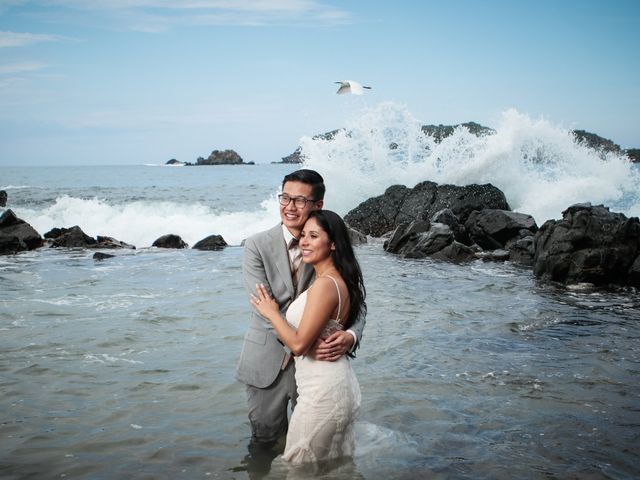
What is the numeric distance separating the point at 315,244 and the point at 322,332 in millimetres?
552

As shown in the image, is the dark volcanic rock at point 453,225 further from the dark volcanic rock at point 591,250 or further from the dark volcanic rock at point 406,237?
the dark volcanic rock at point 591,250

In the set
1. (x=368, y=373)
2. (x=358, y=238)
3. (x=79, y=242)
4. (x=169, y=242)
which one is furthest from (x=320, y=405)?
(x=79, y=242)

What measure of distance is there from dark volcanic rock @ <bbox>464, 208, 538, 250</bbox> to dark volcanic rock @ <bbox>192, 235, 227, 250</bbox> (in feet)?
26.6

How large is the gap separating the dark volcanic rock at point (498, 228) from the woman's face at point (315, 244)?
15709mm

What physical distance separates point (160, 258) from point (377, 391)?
11633mm

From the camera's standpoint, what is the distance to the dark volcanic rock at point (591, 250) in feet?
42.7

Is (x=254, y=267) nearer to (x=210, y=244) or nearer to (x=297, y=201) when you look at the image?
(x=297, y=201)

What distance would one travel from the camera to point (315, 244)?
3.84 metres

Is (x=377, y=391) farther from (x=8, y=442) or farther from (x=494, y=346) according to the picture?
(x=8, y=442)

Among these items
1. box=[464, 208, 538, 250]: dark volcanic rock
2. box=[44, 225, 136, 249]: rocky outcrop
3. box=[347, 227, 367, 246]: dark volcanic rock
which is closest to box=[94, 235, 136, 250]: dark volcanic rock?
box=[44, 225, 136, 249]: rocky outcrop

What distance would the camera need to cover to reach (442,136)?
26969 millimetres

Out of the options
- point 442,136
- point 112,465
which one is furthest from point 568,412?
point 442,136

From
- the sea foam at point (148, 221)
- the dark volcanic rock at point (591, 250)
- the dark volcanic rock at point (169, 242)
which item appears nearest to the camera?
the dark volcanic rock at point (591, 250)

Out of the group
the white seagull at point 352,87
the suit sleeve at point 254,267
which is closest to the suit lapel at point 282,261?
the suit sleeve at point 254,267
